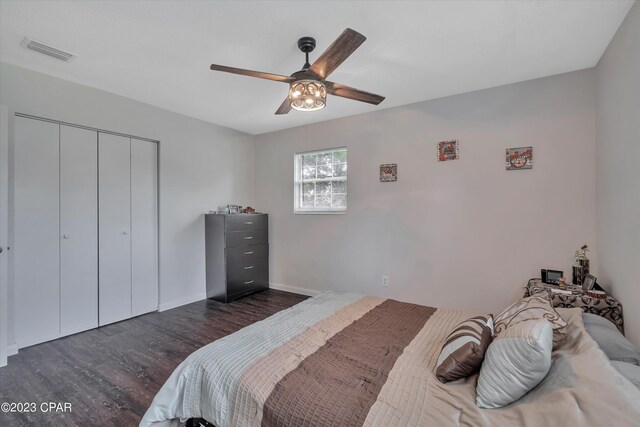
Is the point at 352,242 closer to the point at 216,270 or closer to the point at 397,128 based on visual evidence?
the point at 397,128

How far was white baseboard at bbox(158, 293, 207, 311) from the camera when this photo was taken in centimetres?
356

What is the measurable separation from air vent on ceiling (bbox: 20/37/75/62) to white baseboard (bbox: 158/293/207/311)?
2.83 meters

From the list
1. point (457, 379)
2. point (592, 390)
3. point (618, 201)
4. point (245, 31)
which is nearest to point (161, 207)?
point (245, 31)

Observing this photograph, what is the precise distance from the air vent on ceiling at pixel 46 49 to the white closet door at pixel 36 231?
76cm

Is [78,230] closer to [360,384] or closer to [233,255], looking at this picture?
[233,255]

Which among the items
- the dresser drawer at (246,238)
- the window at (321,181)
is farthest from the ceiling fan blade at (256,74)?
Answer: the dresser drawer at (246,238)

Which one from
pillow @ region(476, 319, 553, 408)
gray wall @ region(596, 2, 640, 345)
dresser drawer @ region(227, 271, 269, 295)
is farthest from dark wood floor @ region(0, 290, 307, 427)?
gray wall @ region(596, 2, 640, 345)

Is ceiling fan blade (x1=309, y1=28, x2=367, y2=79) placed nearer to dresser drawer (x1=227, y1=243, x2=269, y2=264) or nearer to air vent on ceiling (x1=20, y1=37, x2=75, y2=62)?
air vent on ceiling (x1=20, y1=37, x2=75, y2=62)

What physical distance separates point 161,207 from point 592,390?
408 centimetres

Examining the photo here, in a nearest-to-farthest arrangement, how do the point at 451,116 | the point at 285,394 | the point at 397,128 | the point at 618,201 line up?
the point at 285,394 → the point at 618,201 → the point at 451,116 → the point at 397,128

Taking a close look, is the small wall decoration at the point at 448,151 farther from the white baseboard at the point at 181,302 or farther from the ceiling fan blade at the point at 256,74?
the white baseboard at the point at 181,302

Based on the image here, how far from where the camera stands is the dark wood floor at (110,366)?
5.85 ft

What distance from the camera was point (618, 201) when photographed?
76.0 inches

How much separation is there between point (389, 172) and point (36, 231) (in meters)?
3.85
